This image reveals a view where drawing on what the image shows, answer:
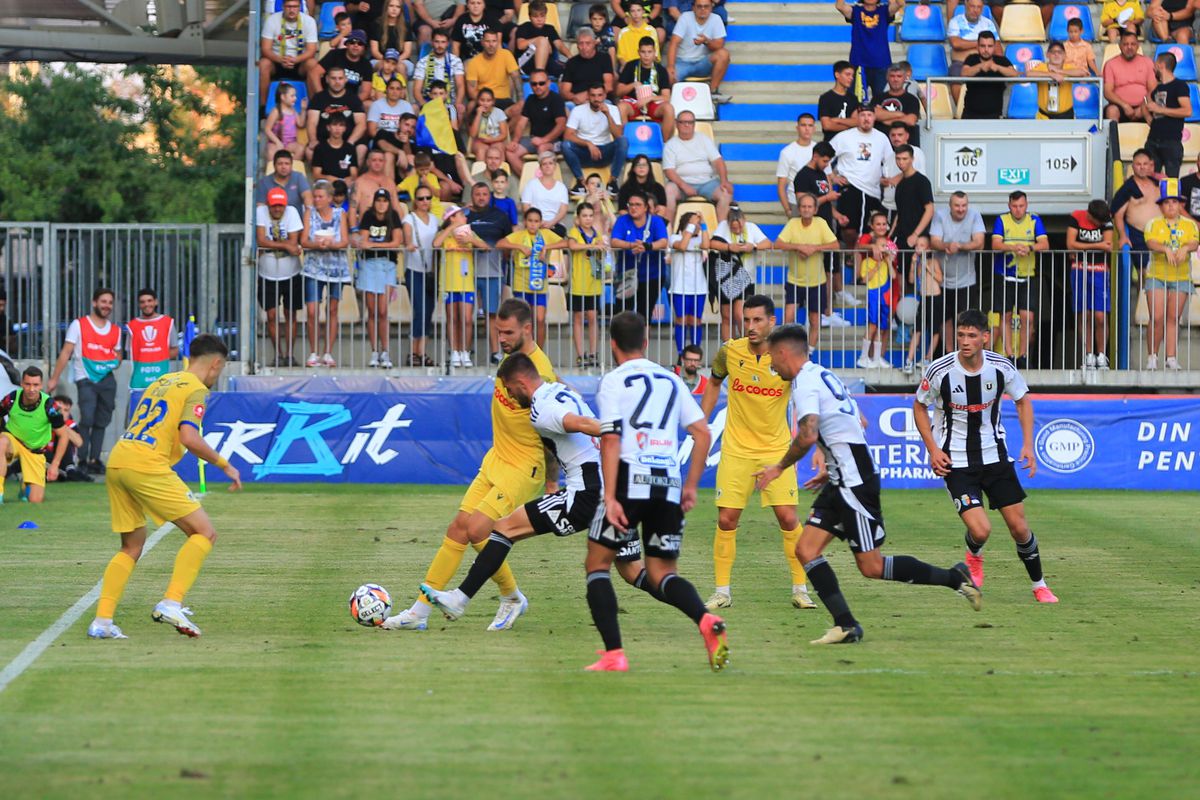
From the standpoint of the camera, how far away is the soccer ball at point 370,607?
10719 mm

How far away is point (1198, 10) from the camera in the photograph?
87.1 feet

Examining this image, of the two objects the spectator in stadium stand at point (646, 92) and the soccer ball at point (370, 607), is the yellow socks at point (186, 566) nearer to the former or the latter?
the soccer ball at point (370, 607)

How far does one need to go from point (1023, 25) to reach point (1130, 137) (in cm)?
244

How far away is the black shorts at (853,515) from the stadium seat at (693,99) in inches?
603

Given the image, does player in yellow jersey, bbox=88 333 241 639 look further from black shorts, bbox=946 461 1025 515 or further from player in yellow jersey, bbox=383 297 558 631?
black shorts, bbox=946 461 1025 515

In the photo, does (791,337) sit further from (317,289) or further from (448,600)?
(317,289)

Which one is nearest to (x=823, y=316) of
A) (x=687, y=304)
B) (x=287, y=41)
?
(x=687, y=304)

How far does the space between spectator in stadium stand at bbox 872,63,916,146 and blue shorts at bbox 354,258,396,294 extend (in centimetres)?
686

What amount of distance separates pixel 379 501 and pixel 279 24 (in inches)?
336

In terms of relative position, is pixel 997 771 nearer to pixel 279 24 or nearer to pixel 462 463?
pixel 462 463

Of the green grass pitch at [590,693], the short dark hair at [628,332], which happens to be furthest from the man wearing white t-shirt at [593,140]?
the short dark hair at [628,332]

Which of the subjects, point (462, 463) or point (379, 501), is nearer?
point (379, 501)

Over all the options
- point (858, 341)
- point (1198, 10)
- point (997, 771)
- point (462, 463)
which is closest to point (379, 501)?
point (462, 463)

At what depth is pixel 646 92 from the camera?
78.4 feet
